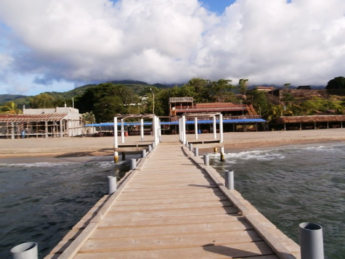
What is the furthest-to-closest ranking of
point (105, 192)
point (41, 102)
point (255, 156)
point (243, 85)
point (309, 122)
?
point (41, 102) < point (243, 85) < point (309, 122) < point (255, 156) < point (105, 192)

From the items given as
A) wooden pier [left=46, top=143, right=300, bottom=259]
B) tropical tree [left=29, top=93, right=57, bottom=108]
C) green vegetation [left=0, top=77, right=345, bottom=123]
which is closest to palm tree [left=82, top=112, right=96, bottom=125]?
green vegetation [left=0, top=77, right=345, bottom=123]

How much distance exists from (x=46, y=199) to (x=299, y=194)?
9709 mm

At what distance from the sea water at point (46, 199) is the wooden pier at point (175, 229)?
302cm

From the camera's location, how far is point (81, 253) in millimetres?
3139

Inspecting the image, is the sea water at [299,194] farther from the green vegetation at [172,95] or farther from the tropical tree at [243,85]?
the tropical tree at [243,85]

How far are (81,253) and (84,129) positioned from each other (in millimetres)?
46836

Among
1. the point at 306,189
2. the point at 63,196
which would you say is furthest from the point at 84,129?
the point at 306,189

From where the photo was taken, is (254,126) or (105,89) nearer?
(254,126)

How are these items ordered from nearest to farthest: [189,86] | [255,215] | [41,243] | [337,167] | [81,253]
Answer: [81,253] < [255,215] < [41,243] < [337,167] < [189,86]

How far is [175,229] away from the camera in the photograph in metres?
3.76

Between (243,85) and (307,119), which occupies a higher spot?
(243,85)

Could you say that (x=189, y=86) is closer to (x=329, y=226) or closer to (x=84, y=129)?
(x=84, y=129)

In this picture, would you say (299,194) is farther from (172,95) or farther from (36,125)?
(172,95)

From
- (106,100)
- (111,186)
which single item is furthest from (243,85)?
(111,186)
